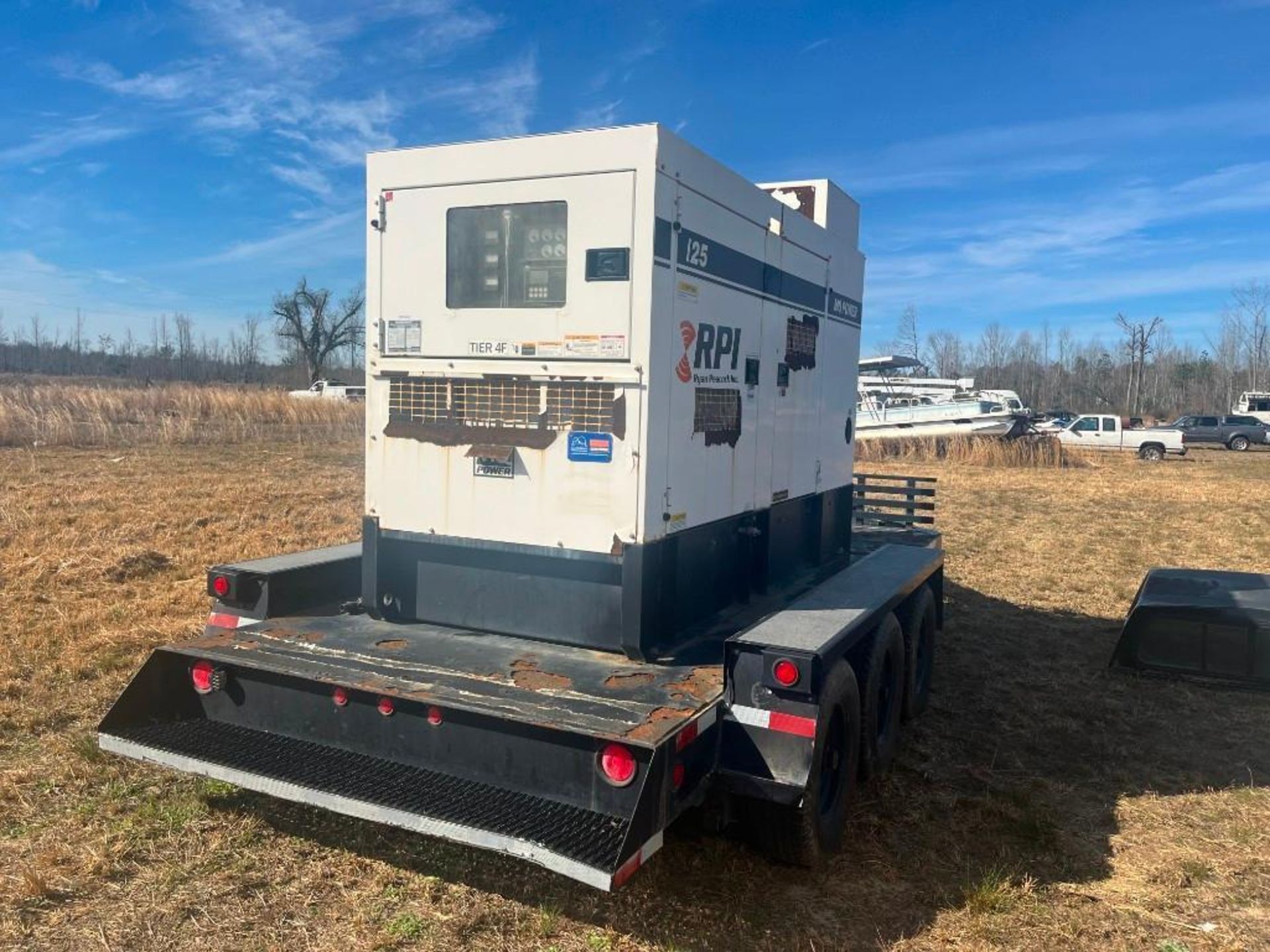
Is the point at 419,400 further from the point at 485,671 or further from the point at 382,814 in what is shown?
the point at 382,814

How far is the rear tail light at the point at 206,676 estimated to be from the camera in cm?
407

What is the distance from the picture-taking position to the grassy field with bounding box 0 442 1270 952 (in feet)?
11.5

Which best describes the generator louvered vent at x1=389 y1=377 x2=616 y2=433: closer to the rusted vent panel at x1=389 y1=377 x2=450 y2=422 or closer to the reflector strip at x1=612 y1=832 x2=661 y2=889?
the rusted vent panel at x1=389 y1=377 x2=450 y2=422

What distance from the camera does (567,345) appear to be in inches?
160

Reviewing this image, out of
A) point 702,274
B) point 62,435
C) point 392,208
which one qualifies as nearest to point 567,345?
point 702,274

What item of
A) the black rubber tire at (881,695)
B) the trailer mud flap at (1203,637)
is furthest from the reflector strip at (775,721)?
the trailer mud flap at (1203,637)

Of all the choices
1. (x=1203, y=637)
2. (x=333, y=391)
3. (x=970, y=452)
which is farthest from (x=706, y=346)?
(x=333, y=391)

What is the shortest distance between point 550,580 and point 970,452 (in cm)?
2580

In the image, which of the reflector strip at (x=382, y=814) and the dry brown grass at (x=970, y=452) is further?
the dry brown grass at (x=970, y=452)

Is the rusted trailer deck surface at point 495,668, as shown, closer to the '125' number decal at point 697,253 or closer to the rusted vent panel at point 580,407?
the rusted vent panel at point 580,407

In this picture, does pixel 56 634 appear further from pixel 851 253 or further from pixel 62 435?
pixel 62 435

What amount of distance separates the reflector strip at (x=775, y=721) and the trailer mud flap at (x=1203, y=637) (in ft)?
15.3

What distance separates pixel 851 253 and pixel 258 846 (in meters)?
5.18

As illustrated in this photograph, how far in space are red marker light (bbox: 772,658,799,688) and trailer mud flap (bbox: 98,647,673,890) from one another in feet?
2.20
